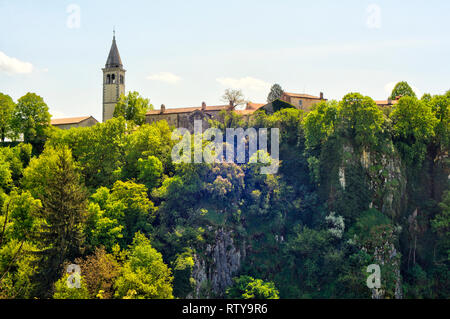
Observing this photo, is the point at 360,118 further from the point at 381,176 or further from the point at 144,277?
the point at 144,277

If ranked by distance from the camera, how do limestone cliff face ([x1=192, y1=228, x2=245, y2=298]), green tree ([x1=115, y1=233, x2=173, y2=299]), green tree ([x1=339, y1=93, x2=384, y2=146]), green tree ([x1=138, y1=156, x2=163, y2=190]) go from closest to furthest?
green tree ([x1=115, y1=233, x2=173, y2=299]), limestone cliff face ([x1=192, y1=228, x2=245, y2=298]), green tree ([x1=339, y1=93, x2=384, y2=146]), green tree ([x1=138, y1=156, x2=163, y2=190])

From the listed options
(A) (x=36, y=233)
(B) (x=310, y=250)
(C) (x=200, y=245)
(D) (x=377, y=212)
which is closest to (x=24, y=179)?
(A) (x=36, y=233)

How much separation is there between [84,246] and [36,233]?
4.23 metres

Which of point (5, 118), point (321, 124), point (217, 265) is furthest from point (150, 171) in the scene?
point (5, 118)

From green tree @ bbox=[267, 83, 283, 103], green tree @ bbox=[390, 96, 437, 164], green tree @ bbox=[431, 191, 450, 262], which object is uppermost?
green tree @ bbox=[267, 83, 283, 103]

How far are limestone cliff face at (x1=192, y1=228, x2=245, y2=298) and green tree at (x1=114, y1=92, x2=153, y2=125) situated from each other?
1126 inches

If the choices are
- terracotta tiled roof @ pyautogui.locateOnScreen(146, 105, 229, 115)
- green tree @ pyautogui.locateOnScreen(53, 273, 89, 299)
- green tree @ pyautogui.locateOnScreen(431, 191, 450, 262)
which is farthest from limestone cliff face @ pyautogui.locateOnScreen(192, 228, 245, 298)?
terracotta tiled roof @ pyautogui.locateOnScreen(146, 105, 229, 115)

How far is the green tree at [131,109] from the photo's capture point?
6731 centimetres

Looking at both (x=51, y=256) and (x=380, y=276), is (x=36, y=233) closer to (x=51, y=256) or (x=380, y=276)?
(x=51, y=256)

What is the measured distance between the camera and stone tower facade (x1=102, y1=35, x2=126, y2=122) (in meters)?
74.2

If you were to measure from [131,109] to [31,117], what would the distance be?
13.8 meters

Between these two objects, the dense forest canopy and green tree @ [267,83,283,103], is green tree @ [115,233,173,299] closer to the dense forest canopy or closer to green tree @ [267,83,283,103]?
the dense forest canopy

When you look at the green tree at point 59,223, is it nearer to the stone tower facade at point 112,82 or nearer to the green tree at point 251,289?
A: the green tree at point 251,289

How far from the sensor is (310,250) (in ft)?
147
